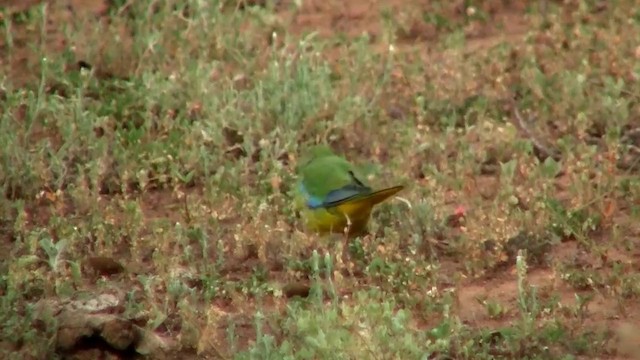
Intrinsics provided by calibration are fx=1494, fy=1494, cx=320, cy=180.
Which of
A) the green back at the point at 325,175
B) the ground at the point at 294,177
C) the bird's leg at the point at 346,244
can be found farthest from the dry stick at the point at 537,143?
the bird's leg at the point at 346,244

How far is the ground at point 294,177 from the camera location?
5.21 metres

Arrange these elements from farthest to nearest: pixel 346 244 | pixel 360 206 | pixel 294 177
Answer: pixel 294 177, pixel 346 244, pixel 360 206

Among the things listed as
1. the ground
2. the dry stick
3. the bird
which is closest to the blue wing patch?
the bird

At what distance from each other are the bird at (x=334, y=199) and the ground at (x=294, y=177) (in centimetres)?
9

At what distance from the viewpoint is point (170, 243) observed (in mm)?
6023

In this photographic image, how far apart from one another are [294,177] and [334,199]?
28.2 inches

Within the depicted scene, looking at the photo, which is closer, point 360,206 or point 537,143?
point 360,206

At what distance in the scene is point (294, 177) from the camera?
660 centimetres

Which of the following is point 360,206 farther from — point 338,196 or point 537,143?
point 537,143

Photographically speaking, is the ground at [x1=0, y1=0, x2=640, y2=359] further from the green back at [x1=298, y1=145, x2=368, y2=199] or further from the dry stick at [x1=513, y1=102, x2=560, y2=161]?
the green back at [x1=298, y1=145, x2=368, y2=199]

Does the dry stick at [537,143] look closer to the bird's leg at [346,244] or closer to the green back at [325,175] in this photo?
the green back at [325,175]

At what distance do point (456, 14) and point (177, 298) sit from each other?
3.45 meters

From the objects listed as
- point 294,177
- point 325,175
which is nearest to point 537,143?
point 294,177

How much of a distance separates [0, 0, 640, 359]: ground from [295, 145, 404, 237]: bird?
86 mm
